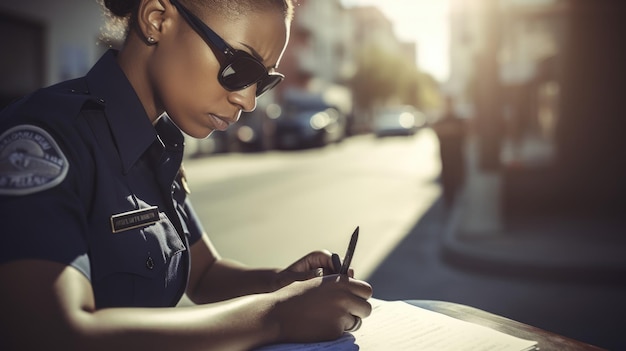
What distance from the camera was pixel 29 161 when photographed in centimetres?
110

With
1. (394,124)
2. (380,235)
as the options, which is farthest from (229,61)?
(394,124)

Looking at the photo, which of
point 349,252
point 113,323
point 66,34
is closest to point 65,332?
point 113,323

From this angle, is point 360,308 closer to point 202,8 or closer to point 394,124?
point 202,8

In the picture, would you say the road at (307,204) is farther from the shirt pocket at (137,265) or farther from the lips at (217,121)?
the shirt pocket at (137,265)

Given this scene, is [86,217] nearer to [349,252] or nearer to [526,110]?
[349,252]

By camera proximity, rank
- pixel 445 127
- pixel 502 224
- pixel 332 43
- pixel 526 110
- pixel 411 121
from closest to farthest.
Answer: pixel 502 224 < pixel 445 127 < pixel 526 110 < pixel 411 121 < pixel 332 43

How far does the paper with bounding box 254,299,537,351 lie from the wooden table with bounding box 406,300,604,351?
0.10 feet

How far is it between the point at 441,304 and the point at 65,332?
90cm

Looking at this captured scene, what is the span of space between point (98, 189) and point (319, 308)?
46 cm

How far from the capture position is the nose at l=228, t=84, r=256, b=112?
162 centimetres

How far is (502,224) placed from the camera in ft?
26.0

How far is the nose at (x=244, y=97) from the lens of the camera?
1618mm

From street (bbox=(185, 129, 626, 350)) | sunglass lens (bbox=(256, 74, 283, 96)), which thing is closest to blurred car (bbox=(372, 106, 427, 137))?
street (bbox=(185, 129, 626, 350))

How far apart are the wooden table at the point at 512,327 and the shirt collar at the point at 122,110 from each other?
714 mm
